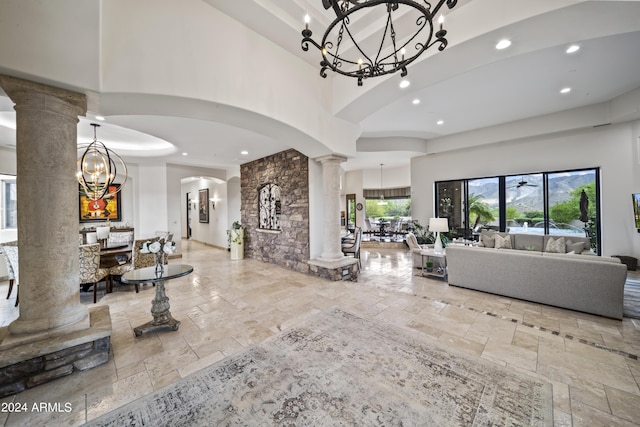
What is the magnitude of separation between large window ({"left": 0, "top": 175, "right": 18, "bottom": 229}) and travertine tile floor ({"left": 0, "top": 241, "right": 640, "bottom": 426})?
6.43 feet

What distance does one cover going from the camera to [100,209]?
6906 millimetres

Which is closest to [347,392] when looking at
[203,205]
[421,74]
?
[421,74]

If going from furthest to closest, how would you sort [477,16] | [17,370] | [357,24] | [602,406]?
[357,24]
[477,16]
[17,370]
[602,406]

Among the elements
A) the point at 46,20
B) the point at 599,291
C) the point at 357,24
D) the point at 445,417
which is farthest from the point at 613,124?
the point at 46,20

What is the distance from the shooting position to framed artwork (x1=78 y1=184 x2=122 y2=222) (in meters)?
6.85

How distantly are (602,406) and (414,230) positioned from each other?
247 inches

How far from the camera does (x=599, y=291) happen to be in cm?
320

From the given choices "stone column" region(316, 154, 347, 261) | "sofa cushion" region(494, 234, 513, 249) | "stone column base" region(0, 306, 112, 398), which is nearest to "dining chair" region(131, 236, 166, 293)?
"stone column base" region(0, 306, 112, 398)

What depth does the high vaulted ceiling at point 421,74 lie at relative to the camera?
7.30 feet

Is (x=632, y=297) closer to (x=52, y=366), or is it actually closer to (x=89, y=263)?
(x=52, y=366)

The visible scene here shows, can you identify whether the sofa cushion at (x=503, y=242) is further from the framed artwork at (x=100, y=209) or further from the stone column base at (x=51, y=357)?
the framed artwork at (x=100, y=209)

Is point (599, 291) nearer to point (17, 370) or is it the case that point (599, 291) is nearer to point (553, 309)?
point (553, 309)

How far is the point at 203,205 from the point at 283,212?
20.2ft

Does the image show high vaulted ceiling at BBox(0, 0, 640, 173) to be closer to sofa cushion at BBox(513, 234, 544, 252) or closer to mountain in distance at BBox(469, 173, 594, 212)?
mountain in distance at BBox(469, 173, 594, 212)
